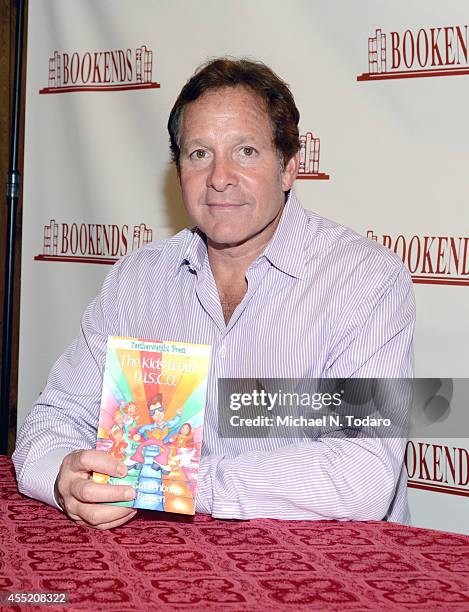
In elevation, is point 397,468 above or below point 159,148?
below

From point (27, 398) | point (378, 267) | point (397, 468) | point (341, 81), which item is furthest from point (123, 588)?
point (27, 398)

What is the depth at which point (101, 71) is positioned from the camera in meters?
3.38

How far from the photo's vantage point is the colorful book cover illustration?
1486mm

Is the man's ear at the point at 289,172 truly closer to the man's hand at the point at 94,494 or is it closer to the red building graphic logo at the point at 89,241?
the man's hand at the point at 94,494

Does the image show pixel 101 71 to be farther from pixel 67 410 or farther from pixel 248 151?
pixel 67 410

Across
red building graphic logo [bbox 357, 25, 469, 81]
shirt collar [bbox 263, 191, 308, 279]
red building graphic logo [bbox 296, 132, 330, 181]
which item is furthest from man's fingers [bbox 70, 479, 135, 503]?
red building graphic logo [bbox 357, 25, 469, 81]

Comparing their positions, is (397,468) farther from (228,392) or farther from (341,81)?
(341,81)

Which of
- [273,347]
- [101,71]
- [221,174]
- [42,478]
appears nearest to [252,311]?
[273,347]

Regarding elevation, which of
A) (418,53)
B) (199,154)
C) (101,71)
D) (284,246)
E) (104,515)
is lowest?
(104,515)

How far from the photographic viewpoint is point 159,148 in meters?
3.26

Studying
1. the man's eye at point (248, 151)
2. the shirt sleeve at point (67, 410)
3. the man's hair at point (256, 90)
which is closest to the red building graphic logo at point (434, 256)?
the man's hair at point (256, 90)

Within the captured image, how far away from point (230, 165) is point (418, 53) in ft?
2.87

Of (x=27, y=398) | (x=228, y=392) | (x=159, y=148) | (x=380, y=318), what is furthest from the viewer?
(x=27, y=398)

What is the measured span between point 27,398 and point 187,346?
7.55 feet
